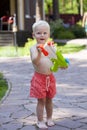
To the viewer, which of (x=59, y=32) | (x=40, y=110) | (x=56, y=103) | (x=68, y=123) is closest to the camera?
(x=40, y=110)

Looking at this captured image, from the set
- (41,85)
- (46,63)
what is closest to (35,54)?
(46,63)

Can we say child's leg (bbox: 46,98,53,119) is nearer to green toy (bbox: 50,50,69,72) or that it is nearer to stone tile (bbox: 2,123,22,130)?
stone tile (bbox: 2,123,22,130)

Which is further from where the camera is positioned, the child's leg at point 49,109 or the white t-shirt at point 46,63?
the child's leg at point 49,109

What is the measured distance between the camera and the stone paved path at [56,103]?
637 centimetres

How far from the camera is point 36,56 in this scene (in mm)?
5793

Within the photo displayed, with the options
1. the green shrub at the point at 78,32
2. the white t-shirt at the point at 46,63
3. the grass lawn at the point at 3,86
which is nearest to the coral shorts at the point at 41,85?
the white t-shirt at the point at 46,63

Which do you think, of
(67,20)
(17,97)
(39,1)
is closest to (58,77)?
(17,97)

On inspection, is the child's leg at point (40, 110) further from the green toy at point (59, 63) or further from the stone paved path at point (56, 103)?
the green toy at point (59, 63)

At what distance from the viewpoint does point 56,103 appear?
788 cm

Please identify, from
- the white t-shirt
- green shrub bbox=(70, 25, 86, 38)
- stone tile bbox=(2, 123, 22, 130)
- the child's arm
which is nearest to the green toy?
the white t-shirt

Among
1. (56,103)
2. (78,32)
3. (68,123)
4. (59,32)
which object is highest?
(68,123)

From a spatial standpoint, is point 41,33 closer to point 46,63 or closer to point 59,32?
point 46,63

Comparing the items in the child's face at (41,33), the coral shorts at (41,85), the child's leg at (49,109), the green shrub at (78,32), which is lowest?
the green shrub at (78,32)

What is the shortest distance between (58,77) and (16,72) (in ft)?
4.96
